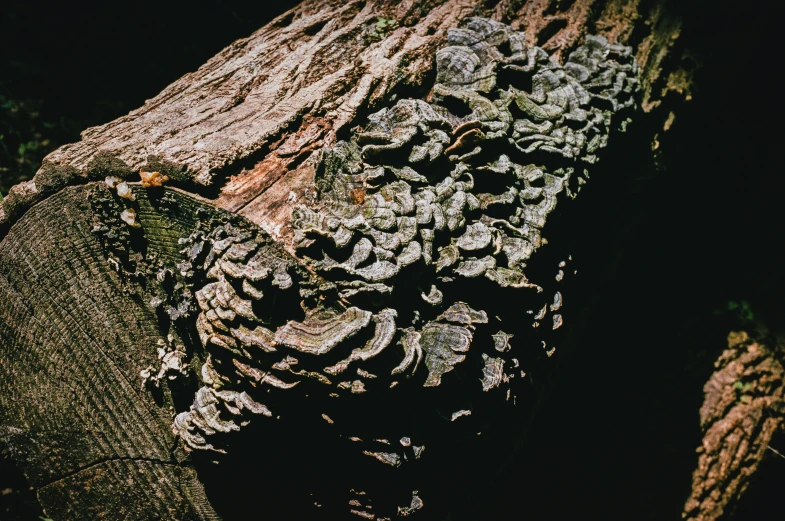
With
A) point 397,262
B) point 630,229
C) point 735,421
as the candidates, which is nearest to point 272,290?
point 397,262

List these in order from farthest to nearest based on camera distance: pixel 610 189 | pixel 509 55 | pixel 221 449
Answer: pixel 610 189
pixel 509 55
pixel 221 449

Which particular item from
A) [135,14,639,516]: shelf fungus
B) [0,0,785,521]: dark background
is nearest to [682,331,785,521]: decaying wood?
[0,0,785,521]: dark background

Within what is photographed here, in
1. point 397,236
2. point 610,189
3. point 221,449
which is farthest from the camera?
point 610,189

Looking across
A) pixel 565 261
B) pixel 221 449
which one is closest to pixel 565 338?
pixel 565 261

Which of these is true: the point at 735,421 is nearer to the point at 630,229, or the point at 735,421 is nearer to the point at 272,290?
the point at 630,229

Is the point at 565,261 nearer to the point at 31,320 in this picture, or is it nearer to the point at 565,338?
the point at 565,338

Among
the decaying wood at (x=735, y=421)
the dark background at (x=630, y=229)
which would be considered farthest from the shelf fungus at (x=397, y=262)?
the decaying wood at (x=735, y=421)

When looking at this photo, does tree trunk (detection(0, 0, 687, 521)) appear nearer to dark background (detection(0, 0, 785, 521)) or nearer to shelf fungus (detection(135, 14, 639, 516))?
shelf fungus (detection(135, 14, 639, 516))

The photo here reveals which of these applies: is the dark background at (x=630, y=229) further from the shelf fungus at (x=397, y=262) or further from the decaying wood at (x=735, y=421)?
the shelf fungus at (x=397, y=262)
